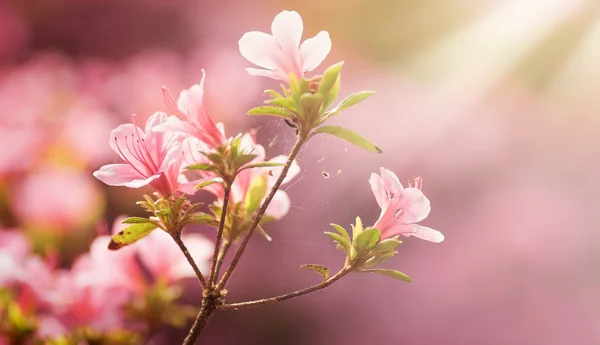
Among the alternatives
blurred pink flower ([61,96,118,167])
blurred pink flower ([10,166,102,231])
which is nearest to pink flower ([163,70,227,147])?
blurred pink flower ([10,166,102,231])

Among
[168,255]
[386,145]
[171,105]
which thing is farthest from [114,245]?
[386,145]

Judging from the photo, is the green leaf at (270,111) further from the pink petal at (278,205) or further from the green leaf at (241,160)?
the pink petal at (278,205)

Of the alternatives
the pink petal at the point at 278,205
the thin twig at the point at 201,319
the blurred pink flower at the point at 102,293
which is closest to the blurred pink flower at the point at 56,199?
the blurred pink flower at the point at 102,293

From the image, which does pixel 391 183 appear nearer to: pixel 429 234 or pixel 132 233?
pixel 429 234

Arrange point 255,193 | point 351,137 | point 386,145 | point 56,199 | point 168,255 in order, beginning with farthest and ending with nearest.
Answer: point 386,145 < point 56,199 < point 168,255 < point 255,193 < point 351,137

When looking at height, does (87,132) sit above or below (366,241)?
above

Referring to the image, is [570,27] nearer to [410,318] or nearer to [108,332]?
[410,318]
